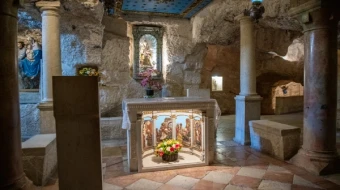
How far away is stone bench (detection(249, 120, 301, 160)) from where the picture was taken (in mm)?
4523

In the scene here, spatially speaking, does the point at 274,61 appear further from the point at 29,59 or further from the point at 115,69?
the point at 29,59

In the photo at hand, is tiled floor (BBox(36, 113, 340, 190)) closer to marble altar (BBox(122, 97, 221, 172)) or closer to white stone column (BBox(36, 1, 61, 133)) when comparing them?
marble altar (BBox(122, 97, 221, 172))

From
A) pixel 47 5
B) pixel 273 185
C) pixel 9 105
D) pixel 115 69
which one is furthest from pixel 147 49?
pixel 273 185

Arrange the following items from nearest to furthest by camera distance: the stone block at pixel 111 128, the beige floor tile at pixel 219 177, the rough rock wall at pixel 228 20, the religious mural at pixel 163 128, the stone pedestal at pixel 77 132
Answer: the stone pedestal at pixel 77 132 → the beige floor tile at pixel 219 177 → the religious mural at pixel 163 128 → the rough rock wall at pixel 228 20 → the stone block at pixel 111 128

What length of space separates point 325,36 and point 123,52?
211 inches

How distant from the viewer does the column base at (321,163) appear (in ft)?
12.5

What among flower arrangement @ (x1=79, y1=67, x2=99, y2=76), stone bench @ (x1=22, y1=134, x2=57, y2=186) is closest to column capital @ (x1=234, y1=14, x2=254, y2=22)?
flower arrangement @ (x1=79, y1=67, x2=99, y2=76)

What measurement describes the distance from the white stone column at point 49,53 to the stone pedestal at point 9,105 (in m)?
2.53

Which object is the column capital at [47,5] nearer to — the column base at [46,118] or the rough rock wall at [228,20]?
the column base at [46,118]

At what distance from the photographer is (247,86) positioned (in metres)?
5.91

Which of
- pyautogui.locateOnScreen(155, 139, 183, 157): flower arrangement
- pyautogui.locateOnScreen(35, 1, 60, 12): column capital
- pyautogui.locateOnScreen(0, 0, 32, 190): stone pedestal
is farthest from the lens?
pyautogui.locateOnScreen(35, 1, 60, 12): column capital

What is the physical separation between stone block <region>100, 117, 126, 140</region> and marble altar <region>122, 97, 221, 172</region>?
2.03 metres

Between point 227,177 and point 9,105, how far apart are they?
3.19 meters

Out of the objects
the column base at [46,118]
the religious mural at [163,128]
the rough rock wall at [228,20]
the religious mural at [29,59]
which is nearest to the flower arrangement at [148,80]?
the religious mural at [163,128]
